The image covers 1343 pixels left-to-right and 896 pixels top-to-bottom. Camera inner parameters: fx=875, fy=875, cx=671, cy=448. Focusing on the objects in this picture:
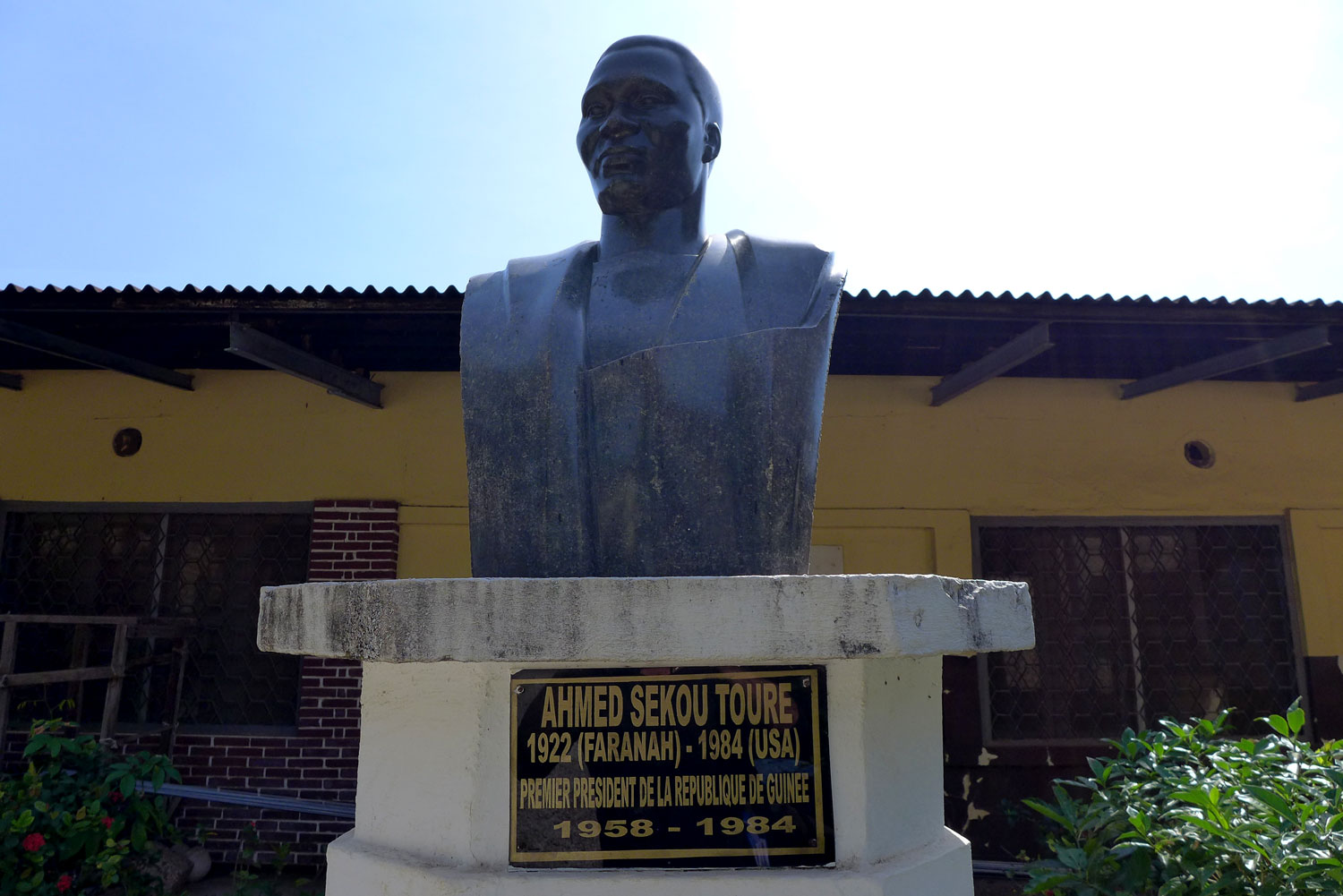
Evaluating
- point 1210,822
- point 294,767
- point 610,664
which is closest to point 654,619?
point 610,664

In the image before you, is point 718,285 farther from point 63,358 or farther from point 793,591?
point 63,358

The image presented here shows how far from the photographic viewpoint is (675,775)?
143cm

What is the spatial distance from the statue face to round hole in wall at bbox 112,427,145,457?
4592 mm

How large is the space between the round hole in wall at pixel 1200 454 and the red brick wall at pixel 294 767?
207 inches

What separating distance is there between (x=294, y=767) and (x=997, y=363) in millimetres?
4578

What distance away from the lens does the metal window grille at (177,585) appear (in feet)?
16.8

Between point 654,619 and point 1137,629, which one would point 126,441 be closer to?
point 654,619

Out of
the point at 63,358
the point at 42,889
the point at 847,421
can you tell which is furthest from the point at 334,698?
the point at 847,421

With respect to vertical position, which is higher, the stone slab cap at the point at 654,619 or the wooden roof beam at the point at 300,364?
the wooden roof beam at the point at 300,364

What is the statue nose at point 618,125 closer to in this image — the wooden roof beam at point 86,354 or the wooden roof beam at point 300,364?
the wooden roof beam at point 300,364

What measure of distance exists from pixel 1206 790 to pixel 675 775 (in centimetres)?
163

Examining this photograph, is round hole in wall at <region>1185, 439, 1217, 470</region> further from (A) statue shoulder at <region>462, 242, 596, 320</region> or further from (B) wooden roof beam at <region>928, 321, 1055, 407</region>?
(A) statue shoulder at <region>462, 242, 596, 320</region>

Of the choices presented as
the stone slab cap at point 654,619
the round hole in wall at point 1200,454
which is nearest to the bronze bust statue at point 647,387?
the stone slab cap at point 654,619

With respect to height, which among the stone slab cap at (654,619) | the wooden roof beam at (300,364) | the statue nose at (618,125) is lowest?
the stone slab cap at (654,619)
